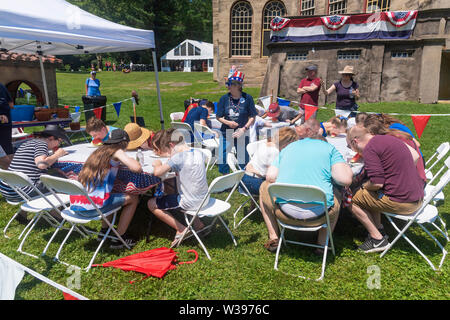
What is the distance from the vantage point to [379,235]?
3232 mm

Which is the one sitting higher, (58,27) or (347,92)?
(58,27)

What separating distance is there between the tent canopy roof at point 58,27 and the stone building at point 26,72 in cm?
508

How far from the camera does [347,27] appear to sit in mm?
12625

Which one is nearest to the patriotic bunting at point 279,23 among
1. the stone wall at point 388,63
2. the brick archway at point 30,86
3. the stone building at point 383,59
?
the stone building at point 383,59

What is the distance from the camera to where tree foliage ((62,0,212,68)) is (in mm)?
40938

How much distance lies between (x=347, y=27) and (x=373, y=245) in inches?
468

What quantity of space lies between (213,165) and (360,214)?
11.0 feet

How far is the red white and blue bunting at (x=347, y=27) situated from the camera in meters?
11.9

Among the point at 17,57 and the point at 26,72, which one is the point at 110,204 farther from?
the point at 26,72

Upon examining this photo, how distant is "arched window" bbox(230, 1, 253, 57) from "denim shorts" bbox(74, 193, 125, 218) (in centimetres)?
Result: 1911

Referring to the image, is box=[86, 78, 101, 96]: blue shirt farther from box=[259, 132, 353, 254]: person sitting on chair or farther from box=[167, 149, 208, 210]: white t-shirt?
box=[259, 132, 353, 254]: person sitting on chair

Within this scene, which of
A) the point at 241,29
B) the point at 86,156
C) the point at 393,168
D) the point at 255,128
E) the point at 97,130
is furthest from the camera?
the point at 241,29

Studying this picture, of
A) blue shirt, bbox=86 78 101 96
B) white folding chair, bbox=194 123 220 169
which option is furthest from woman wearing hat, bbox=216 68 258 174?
blue shirt, bbox=86 78 101 96

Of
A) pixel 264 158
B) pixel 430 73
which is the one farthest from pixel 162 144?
pixel 430 73
